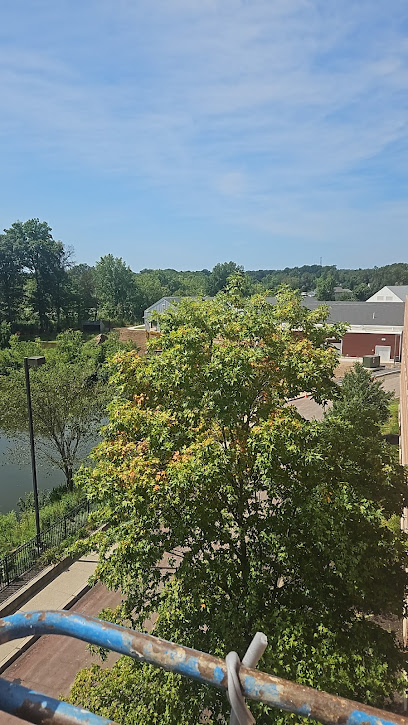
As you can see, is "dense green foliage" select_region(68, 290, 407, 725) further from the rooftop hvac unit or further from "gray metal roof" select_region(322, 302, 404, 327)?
"gray metal roof" select_region(322, 302, 404, 327)

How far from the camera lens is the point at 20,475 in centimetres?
2223

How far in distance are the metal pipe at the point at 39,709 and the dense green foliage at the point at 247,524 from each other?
5.31 meters

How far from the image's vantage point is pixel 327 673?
5.87 m

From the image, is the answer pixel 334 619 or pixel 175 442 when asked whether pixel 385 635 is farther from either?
pixel 175 442

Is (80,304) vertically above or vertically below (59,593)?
above

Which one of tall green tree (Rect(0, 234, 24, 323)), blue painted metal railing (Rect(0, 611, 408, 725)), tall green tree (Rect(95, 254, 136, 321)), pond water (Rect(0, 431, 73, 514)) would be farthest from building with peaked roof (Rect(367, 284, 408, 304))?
blue painted metal railing (Rect(0, 611, 408, 725))

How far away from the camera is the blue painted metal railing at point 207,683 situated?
117 centimetres

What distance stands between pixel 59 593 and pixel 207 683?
14.1 metres

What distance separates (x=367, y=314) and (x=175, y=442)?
49.8 m

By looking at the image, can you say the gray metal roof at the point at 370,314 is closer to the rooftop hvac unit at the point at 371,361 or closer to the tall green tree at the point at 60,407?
the rooftop hvac unit at the point at 371,361

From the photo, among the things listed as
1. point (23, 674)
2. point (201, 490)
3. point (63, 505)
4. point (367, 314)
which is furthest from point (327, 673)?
point (367, 314)

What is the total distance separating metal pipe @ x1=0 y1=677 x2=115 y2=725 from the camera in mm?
1185

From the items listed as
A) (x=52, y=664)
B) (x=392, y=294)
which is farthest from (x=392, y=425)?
(x=392, y=294)

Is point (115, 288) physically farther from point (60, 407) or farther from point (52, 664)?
point (52, 664)
